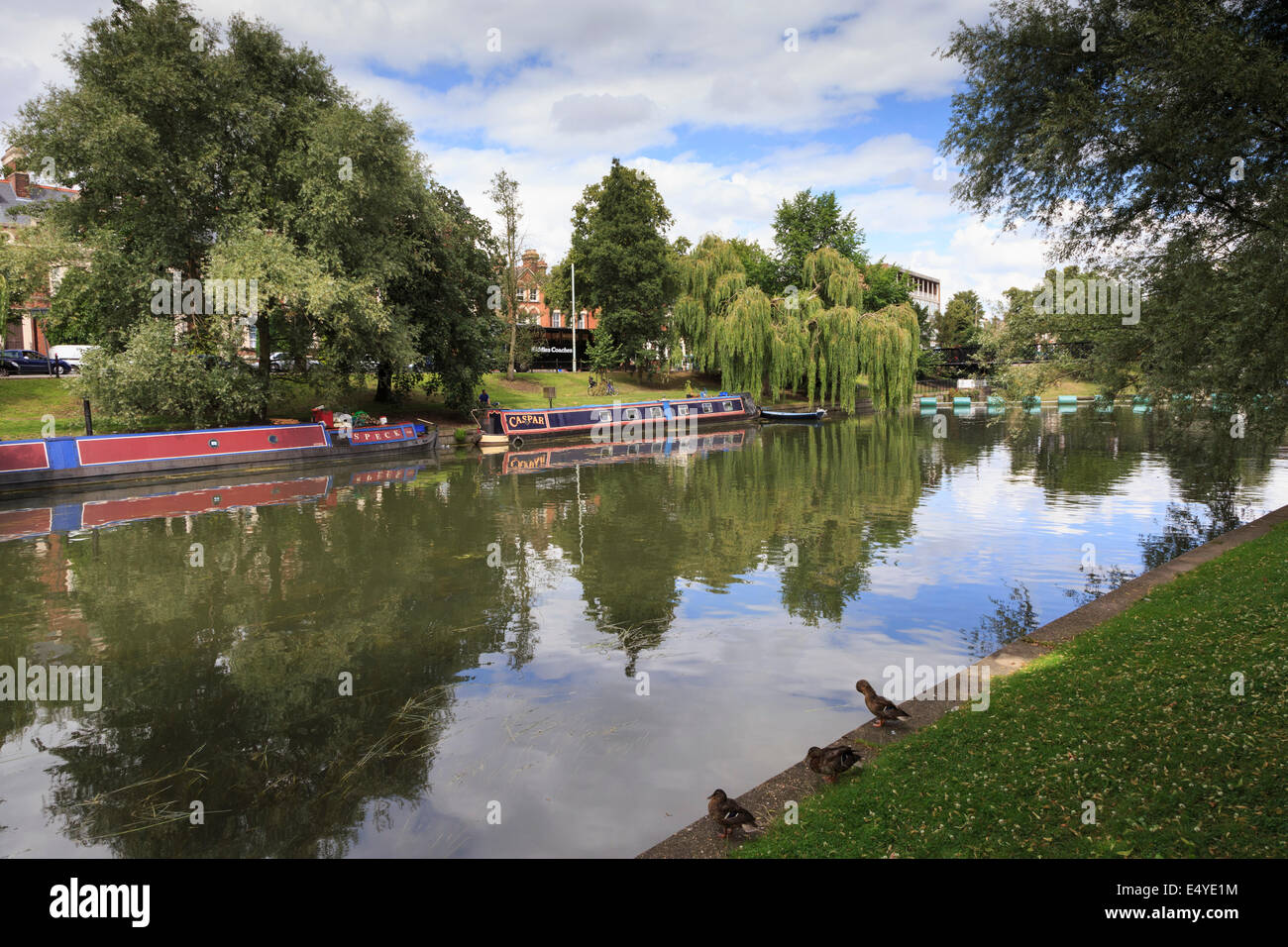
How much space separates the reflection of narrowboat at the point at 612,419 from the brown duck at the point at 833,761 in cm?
2564

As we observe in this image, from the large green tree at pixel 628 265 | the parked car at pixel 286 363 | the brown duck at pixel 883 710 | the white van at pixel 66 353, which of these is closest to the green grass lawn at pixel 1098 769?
the brown duck at pixel 883 710

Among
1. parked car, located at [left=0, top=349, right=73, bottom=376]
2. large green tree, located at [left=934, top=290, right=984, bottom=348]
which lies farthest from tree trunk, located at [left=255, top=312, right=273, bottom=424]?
large green tree, located at [left=934, top=290, right=984, bottom=348]

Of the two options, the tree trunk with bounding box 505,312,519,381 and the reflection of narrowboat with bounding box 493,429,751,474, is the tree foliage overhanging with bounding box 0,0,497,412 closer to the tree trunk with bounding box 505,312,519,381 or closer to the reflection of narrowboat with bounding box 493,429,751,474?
the reflection of narrowboat with bounding box 493,429,751,474

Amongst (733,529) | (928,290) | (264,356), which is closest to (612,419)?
(264,356)

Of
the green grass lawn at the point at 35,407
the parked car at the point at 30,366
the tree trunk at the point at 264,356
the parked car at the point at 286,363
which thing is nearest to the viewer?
the green grass lawn at the point at 35,407

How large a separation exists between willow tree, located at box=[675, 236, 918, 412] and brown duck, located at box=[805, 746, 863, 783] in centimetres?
3540

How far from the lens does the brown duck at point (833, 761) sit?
473 centimetres

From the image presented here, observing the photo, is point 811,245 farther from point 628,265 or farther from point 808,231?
point 628,265

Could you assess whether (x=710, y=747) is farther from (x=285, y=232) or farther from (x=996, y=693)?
(x=285, y=232)

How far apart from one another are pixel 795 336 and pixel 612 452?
16410mm

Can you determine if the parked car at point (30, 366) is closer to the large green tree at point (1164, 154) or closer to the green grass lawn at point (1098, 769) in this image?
the large green tree at point (1164, 154)

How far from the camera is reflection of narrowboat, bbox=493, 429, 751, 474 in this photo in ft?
79.4

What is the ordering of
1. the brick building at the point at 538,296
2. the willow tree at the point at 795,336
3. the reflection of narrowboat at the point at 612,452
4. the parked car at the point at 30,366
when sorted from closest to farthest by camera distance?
the reflection of narrowboat at the point at 612,452
the parked car at the point at 30,366
the willow tree at the point at 795,336
the brick building at the point at 538,296
